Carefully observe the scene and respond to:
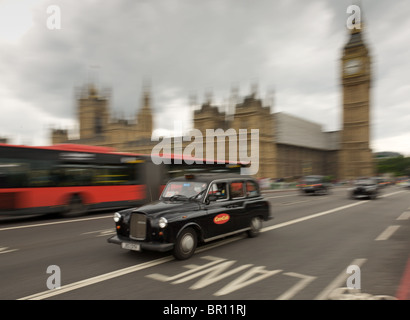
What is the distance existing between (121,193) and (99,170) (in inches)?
64.9

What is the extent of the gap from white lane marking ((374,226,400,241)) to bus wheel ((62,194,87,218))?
37.1 ft

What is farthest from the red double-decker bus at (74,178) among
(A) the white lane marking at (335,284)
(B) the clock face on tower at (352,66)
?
(B) the clock face on tower at (352,66)

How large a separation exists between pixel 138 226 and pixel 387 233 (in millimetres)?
7547

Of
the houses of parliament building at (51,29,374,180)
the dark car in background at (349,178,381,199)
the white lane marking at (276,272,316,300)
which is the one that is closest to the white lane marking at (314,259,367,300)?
the white lane marking at (276,272,316,300)

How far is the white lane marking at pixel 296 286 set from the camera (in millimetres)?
4309

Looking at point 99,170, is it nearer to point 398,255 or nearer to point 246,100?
point 398,255

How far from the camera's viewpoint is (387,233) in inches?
351

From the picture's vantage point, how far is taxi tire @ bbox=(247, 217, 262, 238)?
820 cm

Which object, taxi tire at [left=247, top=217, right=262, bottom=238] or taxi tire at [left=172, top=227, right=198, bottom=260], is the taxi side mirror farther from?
taxi tire at [left=247, top=217, right=262, bottom=238]

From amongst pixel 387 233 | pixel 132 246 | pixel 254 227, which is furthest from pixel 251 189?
pixel 387 233

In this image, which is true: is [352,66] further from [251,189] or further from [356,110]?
[251,189]

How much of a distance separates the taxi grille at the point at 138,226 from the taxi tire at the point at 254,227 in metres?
3.37
